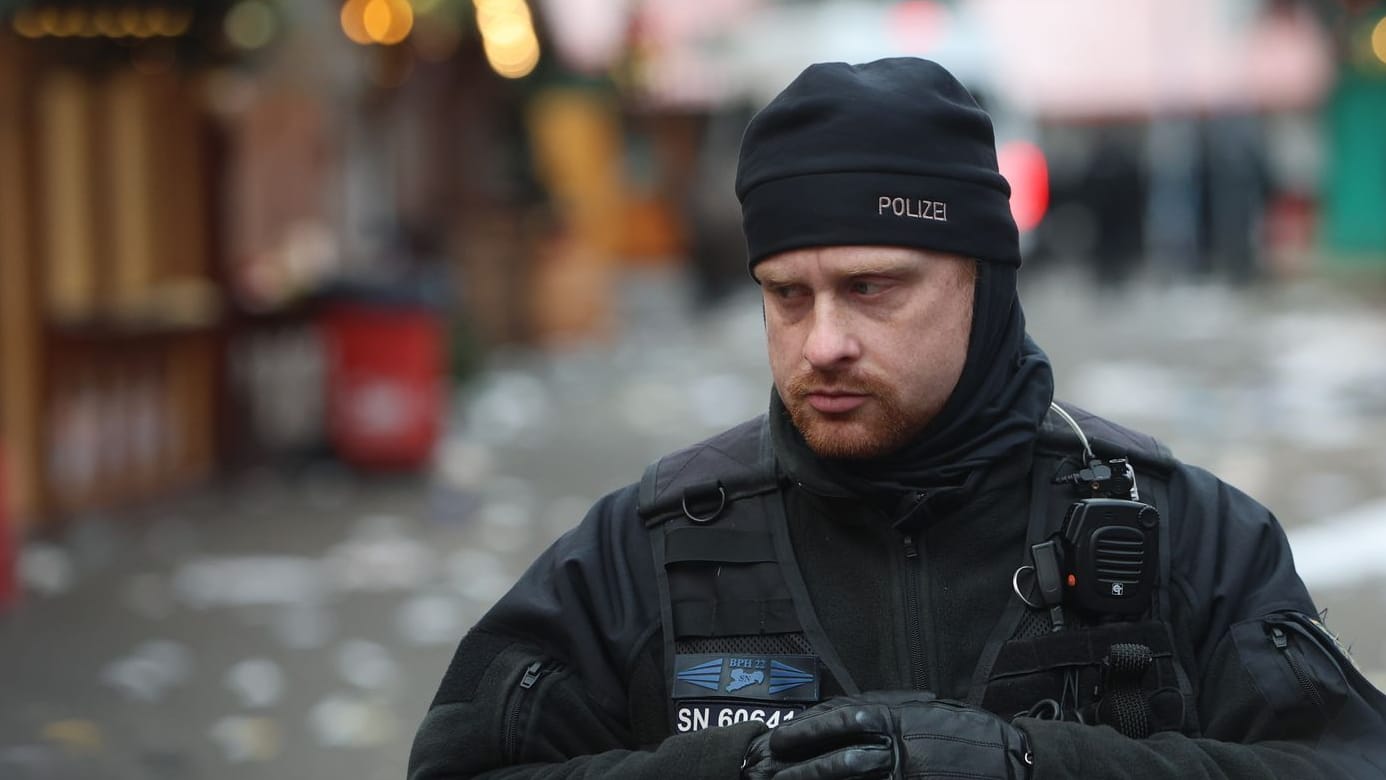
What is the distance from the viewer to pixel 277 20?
12.7 meters

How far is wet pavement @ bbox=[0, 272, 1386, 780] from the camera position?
700 cm

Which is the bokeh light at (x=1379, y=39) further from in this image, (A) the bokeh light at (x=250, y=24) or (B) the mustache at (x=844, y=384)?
(B) the mustache at (x=844, y=384)

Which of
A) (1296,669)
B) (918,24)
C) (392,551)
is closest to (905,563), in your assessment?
(1296,669)

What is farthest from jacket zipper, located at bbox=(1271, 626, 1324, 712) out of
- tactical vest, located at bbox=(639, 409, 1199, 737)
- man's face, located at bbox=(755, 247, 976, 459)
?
man's face, located at bbox=(755, 247, 976, 459)

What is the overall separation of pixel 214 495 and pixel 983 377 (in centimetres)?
957

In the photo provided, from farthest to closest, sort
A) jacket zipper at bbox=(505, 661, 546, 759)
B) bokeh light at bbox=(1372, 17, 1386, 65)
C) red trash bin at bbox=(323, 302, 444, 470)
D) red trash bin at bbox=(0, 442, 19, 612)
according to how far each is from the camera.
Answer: bokeh light at bbox=(1372, 17, 1386, 65) → red trash bin at bbox=(323, 302, 444, 470) → red trash bin at bbox=(0, 442, 19, 612) → jacket zipper at bbox=(505, 661, 546, 759)

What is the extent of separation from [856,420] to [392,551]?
753 cm

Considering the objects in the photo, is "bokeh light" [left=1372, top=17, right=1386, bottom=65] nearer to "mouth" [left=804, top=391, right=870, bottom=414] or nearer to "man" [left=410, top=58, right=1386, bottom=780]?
"man" [left=410, top=58, right=1386, bottom=780]

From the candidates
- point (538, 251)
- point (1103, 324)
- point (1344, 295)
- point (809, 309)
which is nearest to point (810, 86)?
point (809, 309)

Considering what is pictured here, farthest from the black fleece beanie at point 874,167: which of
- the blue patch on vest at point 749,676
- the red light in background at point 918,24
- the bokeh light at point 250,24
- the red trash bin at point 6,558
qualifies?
the red light in background at point 918,24

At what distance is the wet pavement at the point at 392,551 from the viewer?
23.0 feet

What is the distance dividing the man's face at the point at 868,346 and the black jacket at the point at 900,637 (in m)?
0.11

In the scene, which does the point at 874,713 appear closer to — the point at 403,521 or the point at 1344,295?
the point at 403,521

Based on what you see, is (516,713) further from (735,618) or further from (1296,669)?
(1296,669)
